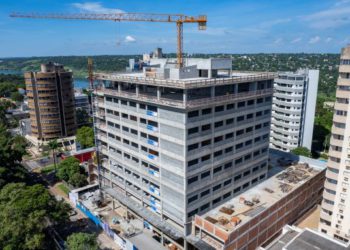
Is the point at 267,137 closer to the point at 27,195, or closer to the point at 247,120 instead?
the point at 247,120

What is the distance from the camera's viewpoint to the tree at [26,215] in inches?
1887

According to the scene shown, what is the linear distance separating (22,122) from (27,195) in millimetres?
92498

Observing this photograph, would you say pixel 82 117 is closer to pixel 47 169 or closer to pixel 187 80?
pixel 47 169

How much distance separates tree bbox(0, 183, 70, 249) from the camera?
47938 millimetres

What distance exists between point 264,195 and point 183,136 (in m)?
24.9

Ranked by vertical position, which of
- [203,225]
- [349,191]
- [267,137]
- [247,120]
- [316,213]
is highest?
[247,120]

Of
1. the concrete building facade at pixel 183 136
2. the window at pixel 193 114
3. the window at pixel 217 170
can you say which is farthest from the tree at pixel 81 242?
the window at pixel 193 114

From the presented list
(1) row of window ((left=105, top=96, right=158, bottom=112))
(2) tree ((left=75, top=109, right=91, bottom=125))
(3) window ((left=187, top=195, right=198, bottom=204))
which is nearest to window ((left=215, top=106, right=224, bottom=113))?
(1) row of window ((left=105, top=96, right=158, bottom=112))

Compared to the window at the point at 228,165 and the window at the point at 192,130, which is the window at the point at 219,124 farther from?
the window at the point at 228,165

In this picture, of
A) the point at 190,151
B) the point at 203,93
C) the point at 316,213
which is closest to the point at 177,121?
the point at 190,151

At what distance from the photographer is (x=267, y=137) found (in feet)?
208

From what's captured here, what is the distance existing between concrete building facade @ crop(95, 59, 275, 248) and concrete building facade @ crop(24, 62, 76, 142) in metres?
62.4

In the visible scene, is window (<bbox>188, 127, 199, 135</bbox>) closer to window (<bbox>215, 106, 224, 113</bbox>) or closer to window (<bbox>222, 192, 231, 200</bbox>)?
window (<bbox>215, 106, 224, 113</bbox>)

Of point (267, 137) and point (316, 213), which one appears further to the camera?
point (316, 213)
